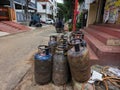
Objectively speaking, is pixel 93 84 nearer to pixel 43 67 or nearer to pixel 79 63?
pixel 79 63

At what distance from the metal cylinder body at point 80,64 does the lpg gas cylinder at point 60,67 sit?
0.21 m

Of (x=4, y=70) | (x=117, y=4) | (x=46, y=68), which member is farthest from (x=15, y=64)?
(x=117, y=4)

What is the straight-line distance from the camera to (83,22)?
39.8 feet

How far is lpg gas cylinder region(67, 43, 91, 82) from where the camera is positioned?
2039 millimetres

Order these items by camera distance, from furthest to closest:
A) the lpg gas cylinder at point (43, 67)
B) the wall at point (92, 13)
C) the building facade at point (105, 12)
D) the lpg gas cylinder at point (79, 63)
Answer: the wall at point (92, 13), the building facade at point (105, 12), the lpg gas cylinder at point (43, 67), the lpg gas cylinder at point (79, 63)

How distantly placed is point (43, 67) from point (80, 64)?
0.75 metres

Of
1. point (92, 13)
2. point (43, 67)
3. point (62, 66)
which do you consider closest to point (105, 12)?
point (92, 13)

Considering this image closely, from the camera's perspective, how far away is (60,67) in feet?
7.59

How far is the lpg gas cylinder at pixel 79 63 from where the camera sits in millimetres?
2039

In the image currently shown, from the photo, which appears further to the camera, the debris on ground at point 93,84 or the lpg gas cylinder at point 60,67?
the lpg gas cylinder at point 60,67

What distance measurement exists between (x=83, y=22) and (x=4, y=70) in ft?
33.8

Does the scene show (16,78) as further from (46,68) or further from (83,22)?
(83,22)

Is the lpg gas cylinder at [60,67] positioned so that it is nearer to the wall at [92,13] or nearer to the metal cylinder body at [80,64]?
the metal cylinder body at [80,64]

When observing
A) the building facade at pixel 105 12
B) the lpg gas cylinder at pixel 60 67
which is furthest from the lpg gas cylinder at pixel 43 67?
the building facade at pixel 105 12
